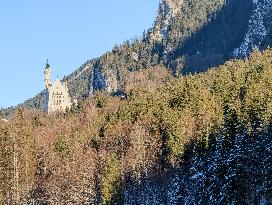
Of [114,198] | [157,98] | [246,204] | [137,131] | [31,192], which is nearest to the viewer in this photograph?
[246,204]

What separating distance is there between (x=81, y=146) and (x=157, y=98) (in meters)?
18.5

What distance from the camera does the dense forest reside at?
209ft

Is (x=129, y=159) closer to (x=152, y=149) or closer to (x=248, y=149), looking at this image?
(x=152, y=149)

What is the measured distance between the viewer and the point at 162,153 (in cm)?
8950

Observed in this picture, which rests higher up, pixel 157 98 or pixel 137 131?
pixel 157 98

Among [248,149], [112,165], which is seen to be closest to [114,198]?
[112,165]

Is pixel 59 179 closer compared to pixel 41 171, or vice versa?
pixel 59 179

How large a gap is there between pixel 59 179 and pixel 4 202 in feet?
29.5

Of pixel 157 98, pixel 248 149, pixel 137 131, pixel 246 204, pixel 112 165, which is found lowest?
pixel 246 204

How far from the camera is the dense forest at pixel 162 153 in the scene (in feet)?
209

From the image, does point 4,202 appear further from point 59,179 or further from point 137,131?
point 137,131

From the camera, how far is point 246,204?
61000 millimetres

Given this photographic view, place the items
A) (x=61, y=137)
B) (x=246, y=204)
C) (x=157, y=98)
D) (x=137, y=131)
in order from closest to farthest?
1. (x=246, y=204)
2. (x=137, y=131)
3. (x=61, y=137)
4. (x=157, y=98)

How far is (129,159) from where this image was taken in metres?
90.8
